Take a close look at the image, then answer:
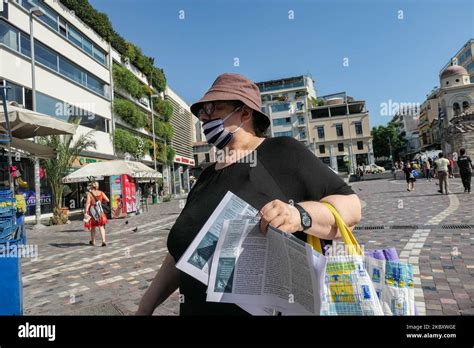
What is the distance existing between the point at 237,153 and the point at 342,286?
767 mm

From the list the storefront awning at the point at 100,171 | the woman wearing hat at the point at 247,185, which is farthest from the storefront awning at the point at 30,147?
the woman wearing hat at the point at 247,185

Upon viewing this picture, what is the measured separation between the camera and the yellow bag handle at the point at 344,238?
1.04 metres

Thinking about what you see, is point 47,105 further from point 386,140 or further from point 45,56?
point 386,140

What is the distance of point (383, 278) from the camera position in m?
1.06

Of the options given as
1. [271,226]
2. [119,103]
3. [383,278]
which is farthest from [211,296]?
[119,103]

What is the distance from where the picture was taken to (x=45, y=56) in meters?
19.0

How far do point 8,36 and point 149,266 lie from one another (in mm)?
16294

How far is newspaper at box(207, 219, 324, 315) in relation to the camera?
3.41 feet

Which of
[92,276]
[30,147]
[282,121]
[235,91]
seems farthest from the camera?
[282,121]

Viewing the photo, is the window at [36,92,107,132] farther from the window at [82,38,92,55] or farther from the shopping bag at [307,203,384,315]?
the shopping bag at [307,203,384,315]

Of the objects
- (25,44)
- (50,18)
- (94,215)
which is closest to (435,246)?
(94,215)

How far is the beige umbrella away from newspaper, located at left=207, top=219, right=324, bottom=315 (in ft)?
23.2

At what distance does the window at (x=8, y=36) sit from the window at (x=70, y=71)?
14.3 ft

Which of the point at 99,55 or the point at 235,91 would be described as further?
the point at 99,55
